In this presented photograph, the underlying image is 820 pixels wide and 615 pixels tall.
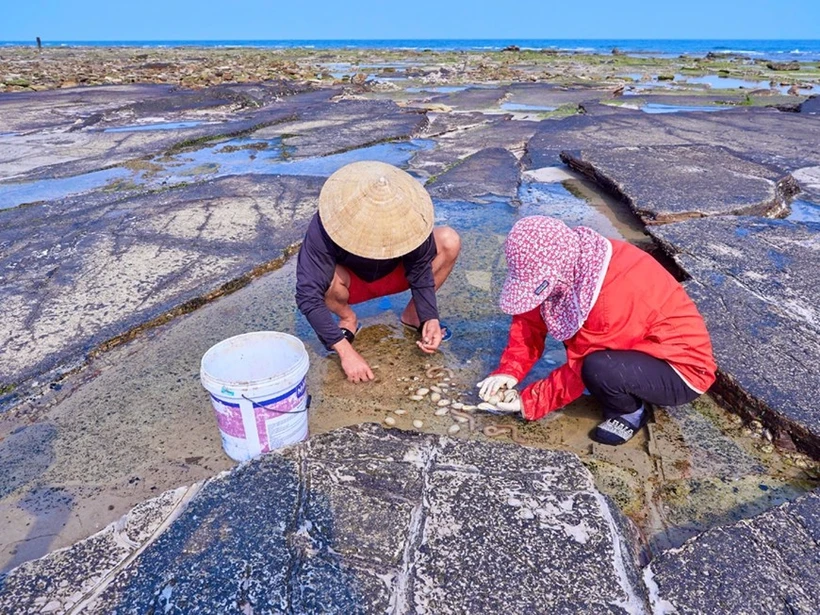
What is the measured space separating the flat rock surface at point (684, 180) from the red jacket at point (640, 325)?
235cm

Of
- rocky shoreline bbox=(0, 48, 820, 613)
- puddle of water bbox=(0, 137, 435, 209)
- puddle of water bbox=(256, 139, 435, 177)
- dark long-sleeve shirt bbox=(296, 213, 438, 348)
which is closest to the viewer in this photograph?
rocky shoreline bbox=(0, 48, 820, 613)

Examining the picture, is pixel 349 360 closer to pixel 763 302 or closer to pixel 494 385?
pixel 494 385

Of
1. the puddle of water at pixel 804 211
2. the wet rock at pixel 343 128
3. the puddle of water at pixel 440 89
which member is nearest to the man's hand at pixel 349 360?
the puddle of water at pixel 804 211

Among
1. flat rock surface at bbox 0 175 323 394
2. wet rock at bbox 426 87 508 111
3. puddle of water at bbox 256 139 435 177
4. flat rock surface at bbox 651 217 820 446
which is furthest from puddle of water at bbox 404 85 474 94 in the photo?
flat rock surface at bbox 651 217 820 446

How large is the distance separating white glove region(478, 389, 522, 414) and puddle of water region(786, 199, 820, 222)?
3.40 metres

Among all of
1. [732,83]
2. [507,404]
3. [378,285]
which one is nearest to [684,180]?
[378,285]

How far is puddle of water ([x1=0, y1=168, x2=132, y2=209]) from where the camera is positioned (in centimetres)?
511

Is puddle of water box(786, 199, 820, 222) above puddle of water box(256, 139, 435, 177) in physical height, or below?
above

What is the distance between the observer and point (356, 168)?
2.38 meters

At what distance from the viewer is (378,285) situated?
2.94m

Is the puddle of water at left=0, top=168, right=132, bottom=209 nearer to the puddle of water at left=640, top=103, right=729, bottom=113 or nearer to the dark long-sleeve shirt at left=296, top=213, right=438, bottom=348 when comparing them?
the dark long-sleeve shirt at left=296, top=213, right=438, bottom=348

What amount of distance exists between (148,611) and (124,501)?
2.38ft

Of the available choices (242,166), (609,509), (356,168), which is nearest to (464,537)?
(609,509)

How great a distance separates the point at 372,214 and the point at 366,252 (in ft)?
0.52
